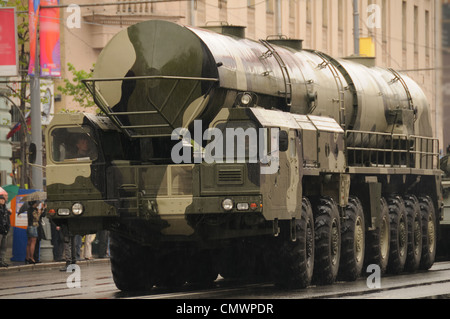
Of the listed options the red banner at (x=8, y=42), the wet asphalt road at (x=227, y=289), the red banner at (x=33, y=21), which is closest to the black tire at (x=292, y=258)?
the wet asphalt road at (x=227, y=289)

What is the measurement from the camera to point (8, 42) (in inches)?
1374

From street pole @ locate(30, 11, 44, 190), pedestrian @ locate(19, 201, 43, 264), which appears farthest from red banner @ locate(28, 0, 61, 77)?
pedestrian @ locate(19, 201, 43, 264)

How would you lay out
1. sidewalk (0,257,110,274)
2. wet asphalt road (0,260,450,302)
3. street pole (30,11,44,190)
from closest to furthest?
wet asphalt road (0,260,450,302), sidewalk (0,257,110,274), street pole (30,11,44,190)

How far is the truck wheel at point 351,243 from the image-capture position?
23.6m

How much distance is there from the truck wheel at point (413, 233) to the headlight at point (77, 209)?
29.2 ft

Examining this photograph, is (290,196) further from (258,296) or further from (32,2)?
(32,2)

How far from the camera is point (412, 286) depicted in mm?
22531

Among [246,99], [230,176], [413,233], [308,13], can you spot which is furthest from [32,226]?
[308,13]

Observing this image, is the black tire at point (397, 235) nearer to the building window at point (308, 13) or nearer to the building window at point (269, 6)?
the building window at point (269, 6)

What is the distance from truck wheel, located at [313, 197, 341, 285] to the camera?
2212 centimetres

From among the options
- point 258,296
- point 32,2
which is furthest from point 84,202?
point 32,2

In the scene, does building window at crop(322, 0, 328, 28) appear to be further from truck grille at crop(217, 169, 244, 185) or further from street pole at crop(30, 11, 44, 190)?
truck grille at crop(217, 169, 244, 185)

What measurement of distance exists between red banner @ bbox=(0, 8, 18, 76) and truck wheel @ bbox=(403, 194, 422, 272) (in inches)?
435

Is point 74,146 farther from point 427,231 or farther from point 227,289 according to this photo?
point 427,231
